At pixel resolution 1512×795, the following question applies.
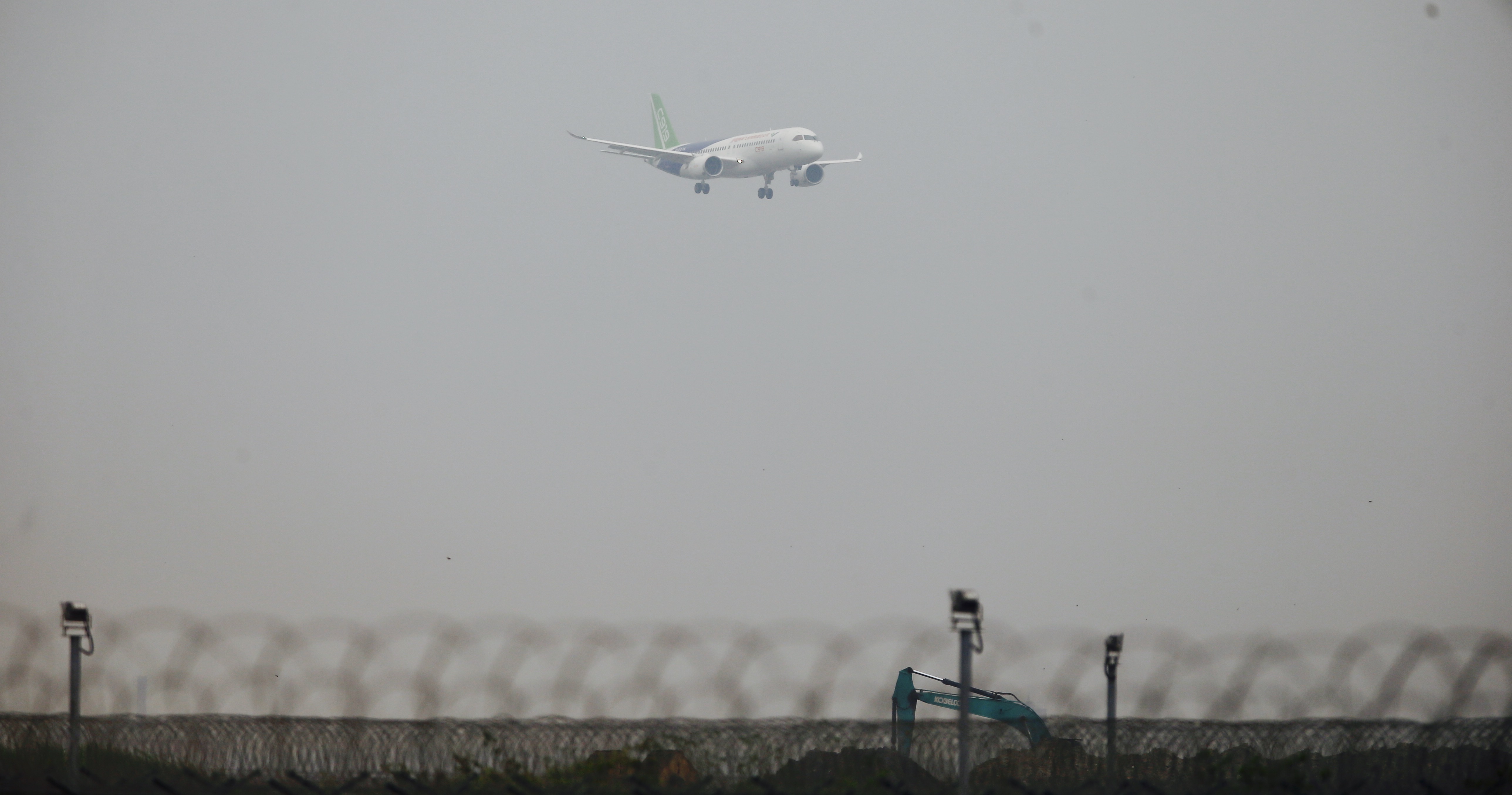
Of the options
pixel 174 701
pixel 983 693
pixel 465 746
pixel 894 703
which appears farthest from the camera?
pixel 983 693

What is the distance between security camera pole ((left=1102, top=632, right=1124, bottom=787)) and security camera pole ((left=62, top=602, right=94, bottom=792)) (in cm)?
846

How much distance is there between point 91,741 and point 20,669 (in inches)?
39.0

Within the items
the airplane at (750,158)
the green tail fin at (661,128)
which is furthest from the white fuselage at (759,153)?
the green tail fin at (661,128)

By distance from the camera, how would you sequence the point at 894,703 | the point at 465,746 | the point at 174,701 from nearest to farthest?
the point at 465,746
the point at 174,701
the point at 894,703

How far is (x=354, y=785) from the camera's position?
10086 mm

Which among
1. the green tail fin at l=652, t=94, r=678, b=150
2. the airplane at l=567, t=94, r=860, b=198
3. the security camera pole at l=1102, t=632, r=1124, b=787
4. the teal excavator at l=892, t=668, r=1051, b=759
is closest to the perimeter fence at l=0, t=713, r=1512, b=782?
the security camera pole at l=1102, t=632, r=1124, b=787

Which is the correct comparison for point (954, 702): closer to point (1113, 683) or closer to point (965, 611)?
point (1113, 683)

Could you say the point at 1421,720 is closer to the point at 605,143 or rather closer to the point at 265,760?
the point at 265,760

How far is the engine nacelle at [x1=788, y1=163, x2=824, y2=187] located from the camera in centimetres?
4722

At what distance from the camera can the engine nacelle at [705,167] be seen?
163 feet

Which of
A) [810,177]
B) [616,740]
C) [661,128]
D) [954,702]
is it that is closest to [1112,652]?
[616,740]

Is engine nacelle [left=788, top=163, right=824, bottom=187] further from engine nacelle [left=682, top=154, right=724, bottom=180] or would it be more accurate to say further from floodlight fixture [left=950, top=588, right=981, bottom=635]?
floodlight fixture [left=950, top=588, right=981, bottom=635]

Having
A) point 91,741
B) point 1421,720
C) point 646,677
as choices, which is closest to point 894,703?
point 646,677

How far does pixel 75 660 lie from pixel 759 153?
139ft
